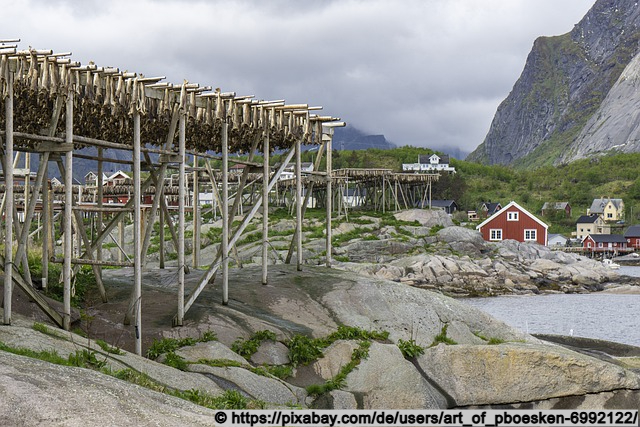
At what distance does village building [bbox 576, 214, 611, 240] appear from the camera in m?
124

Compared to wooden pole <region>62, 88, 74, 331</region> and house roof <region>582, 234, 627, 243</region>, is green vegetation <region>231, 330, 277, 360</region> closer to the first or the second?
wooden pole <region>62, 88, 74, 331</region>

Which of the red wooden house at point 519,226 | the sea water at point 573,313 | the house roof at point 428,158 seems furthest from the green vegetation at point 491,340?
the house roof at point 428,158

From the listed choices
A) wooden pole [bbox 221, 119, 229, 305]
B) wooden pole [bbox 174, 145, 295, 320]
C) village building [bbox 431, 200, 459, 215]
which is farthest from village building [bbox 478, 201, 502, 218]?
wooden pole [bbox 221, 119, 229, 305]

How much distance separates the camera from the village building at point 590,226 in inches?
4865

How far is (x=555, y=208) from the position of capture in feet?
438

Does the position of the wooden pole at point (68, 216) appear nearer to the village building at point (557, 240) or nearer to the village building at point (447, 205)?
the village building at point (447, 205)

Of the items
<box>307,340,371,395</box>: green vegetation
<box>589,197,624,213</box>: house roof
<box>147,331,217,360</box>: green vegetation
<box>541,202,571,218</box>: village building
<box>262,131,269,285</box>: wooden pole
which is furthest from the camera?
<box>541,202,571,218</box>: village building

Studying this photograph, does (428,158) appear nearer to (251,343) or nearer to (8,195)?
(251,343)

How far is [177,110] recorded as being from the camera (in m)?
16.8

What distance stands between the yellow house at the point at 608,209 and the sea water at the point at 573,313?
248 feet

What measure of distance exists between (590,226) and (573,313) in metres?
83.6

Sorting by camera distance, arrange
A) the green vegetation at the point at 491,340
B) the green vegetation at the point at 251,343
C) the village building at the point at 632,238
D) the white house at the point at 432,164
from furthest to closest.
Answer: the white house at the point at 432,164
the village building at the point at 632,238
the green vegetation at the point at 491,340
the green vegetation at the point at 251,343

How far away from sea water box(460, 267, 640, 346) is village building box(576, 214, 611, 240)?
68.6 m

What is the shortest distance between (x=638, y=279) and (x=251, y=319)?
60.3m
